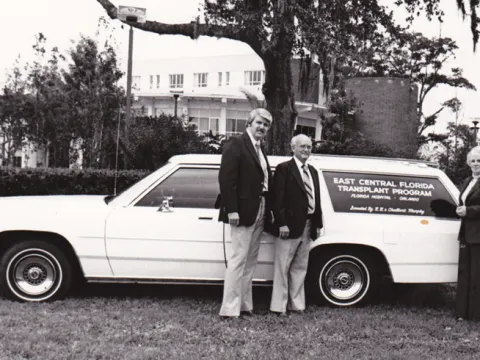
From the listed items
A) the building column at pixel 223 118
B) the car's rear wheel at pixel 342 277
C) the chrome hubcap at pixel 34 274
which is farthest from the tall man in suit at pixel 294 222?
the building column at pixel 223 118

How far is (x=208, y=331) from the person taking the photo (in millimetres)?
5273

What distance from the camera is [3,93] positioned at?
25.0 m

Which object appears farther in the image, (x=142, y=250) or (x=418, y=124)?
(x=418, y=124)

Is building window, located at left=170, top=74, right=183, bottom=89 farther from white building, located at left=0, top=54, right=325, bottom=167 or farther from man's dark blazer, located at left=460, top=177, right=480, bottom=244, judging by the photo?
man's dark blazer, located at left=460, top=177, right=480, bottom=244

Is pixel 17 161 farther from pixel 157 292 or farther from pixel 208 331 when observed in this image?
pixel 208 331

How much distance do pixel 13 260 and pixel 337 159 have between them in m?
3.49

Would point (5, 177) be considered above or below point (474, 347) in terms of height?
above

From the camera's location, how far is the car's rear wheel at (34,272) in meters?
5.98

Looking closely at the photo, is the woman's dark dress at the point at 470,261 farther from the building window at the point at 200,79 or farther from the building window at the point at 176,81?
the building window at the point at 176,81

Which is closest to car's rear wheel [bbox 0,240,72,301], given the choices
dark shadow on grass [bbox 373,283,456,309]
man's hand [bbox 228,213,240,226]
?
man's hand [bbox 228,213,240,226]

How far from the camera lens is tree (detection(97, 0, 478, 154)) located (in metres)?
12.0

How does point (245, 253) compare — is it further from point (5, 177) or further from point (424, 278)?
point (5, 177)

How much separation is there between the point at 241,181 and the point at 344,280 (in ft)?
5.45

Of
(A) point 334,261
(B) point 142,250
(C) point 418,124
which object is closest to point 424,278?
(A) point 334,261
